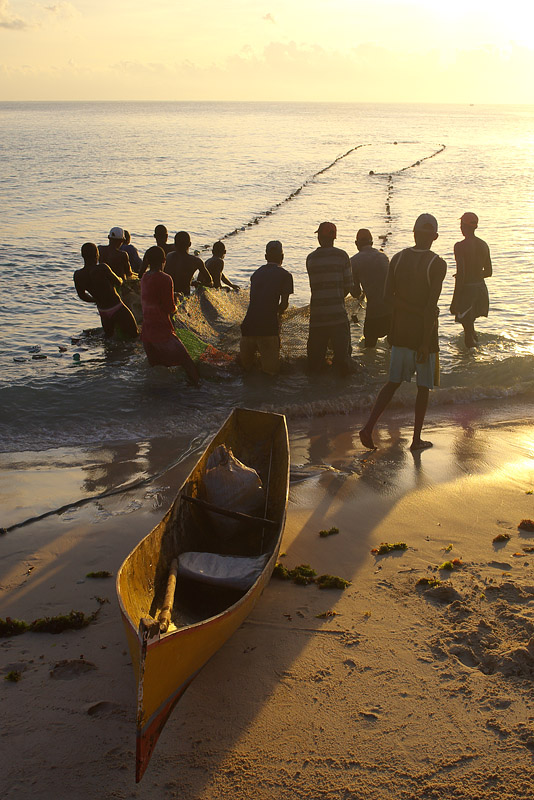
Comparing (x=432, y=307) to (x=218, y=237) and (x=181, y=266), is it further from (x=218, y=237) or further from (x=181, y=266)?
(x=218, y=237)

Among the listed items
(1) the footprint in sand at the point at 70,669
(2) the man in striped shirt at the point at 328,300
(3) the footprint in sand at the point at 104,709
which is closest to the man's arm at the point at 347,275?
(2) the man in striped shirt at the point at 328,300

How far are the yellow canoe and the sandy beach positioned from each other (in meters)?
0.27

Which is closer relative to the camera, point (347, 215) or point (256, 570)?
point (256, 570)

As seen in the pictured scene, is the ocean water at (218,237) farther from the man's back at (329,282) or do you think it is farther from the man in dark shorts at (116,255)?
the man in dark shorts at (116,255)

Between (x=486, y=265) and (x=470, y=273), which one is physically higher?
(x=486, y=265)

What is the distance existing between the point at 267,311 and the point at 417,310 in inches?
107

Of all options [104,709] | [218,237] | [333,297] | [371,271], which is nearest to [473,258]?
[371,271]

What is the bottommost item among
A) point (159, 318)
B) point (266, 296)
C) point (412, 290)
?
point (159, 318)

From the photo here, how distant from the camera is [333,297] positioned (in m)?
8.48

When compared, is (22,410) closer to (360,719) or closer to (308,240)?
(360,719)

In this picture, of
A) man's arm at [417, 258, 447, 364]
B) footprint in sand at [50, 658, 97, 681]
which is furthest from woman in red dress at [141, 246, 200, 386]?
footprint in sand at [50, 658, 97, 681]

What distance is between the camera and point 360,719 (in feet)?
11.1

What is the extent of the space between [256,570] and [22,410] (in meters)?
5.69

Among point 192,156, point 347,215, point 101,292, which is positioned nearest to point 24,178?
point 192,156
